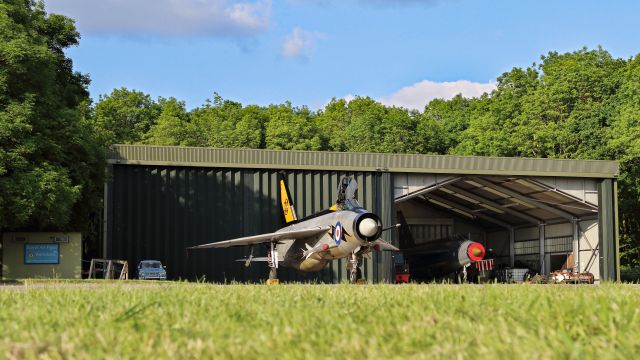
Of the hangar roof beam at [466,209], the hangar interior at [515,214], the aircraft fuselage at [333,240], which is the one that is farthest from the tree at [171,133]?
the aircraft fuselage at [333,240]

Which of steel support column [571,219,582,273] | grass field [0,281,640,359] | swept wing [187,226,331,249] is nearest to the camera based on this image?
grass field [0,281,640,359]

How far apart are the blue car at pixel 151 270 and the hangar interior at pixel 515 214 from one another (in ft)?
49.2

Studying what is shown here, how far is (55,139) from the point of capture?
34.0 metres

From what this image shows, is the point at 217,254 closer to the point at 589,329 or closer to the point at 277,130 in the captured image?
the point at 589,329

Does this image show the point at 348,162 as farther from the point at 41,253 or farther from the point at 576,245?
the point at 576,245

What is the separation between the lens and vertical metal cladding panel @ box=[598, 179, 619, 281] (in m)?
46.2

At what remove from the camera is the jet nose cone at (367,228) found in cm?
2792

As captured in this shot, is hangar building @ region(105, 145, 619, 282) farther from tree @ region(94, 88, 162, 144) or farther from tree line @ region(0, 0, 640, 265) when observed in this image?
tree @ region(94, 88, 162, 144)

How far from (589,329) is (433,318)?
1209 mm

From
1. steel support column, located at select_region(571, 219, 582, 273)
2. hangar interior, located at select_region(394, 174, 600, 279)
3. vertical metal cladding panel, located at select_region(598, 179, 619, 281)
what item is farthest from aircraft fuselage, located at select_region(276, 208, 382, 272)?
steel support column, located at select_region(571, 219, 582, 273)

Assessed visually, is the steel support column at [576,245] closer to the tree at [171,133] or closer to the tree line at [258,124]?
the tree line at [258,124]

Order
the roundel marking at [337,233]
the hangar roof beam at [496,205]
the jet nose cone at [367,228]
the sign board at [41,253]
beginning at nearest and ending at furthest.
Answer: the jet nose cone at [367,228] → the roundel marking at [337,233] → the sign board at [41,253] → the hangar roof beam at [496,205]

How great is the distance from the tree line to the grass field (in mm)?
25594

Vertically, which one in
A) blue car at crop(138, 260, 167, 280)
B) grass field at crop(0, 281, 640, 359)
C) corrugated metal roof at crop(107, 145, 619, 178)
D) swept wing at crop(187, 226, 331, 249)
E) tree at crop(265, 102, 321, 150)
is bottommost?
blue car at crop(138, 260, 167, 280)
